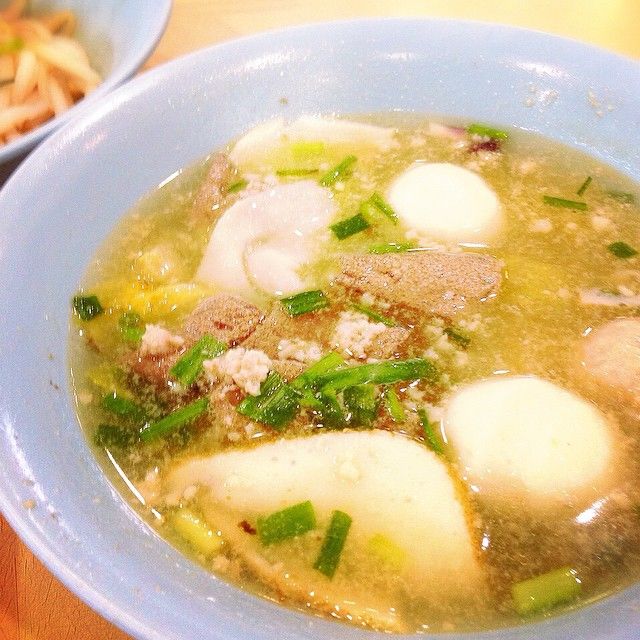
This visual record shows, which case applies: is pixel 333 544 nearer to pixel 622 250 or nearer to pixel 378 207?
pixel 378 207

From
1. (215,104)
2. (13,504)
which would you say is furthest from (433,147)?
(13,504)

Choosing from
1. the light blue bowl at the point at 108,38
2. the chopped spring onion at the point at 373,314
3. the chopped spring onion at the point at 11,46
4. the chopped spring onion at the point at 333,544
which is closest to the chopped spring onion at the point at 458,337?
the chopped spring onion at the point at 373,314

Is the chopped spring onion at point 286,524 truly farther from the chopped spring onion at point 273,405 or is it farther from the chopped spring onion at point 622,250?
the chopped spring onion at point 622,250

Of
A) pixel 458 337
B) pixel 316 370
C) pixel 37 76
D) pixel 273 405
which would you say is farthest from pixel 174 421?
pixel 37 76

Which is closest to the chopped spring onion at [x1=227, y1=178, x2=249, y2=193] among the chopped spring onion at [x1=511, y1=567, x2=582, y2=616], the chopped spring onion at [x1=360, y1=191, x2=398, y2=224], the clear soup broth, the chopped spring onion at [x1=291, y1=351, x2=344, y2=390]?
the clear soup broth

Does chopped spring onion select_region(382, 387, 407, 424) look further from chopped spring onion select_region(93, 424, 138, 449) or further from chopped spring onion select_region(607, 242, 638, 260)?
chopped spring onion select_region(607, 242, 638, 260)

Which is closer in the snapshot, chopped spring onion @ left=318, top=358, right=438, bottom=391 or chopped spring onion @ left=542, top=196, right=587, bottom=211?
chopped spring onion @ left=318, top=358, right=438, bottom=391
